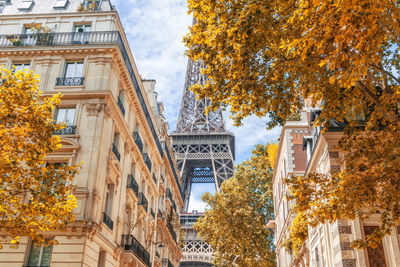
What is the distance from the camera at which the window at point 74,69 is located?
2364 cm

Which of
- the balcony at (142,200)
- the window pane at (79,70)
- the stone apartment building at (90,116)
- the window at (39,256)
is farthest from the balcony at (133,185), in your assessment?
the window at (39,256)

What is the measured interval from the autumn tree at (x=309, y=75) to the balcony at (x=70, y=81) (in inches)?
457

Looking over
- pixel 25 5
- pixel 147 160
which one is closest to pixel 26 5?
pixel 25 5

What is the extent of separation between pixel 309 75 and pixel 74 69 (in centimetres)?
1586

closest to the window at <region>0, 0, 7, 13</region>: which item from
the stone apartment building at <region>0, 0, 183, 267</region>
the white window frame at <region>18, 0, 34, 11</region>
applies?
the stone apartment building at <region>0, 0, 183, 267</region>

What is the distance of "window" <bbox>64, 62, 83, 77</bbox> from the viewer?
77.6 feet

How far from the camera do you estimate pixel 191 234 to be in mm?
76500

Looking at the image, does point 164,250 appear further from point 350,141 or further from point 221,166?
point 221,166

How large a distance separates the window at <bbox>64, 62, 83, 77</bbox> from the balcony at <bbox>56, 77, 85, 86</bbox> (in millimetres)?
429

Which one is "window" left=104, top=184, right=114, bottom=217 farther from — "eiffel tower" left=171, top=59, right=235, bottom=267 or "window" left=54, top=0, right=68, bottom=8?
"eiffel tower" left=171, top=59, right=235, bottom=267

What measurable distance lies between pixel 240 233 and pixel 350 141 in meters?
25.6

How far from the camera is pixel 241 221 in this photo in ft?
121

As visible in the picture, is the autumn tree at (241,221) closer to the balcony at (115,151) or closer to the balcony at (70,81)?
the balcony at (115,151)

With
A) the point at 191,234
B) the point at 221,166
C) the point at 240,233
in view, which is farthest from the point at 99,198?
the point at 221,166
